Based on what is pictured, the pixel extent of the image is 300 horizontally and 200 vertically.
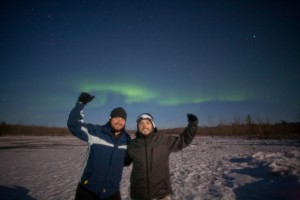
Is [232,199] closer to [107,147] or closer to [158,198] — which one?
[158,198]

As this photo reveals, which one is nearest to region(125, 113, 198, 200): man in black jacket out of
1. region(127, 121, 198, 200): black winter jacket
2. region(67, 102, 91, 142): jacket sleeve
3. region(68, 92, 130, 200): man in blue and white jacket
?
region(127, 121, 198, 200): black winter jacket

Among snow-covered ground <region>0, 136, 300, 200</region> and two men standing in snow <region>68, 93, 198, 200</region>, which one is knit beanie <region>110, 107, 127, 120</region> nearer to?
two men standing in snow <region>68, 93, 198, 200</region>

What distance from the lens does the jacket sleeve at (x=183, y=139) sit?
3.09 m

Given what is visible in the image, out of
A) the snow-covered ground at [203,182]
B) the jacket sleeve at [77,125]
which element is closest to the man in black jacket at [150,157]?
the jacket sleeve at [77,125]

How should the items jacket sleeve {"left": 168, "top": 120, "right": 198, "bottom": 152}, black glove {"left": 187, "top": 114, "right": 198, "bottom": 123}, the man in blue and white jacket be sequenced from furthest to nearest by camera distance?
1. black glove {"left": 187, "top": 114, "right": 198, "bottom": 123}
2. jacket sleeve {"left": 168, "top": 120, "right": 198, "bottom": 152}
3. the man in blue and white jacket

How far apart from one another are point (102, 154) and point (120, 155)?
246mm

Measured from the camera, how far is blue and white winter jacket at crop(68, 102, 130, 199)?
270 cm

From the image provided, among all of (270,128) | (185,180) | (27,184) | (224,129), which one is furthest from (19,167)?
(224,129)

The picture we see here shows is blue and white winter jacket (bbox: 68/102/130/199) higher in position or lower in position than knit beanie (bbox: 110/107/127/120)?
lower

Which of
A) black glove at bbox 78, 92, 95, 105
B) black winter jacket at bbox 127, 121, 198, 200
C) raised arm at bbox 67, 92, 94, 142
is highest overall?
black glove at bbox 78, 92, 95, 105

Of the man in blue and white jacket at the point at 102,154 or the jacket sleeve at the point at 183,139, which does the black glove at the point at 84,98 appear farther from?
the jacket sleeve at the point at 183,139

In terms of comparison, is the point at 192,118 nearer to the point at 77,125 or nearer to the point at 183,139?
the point at 183,139

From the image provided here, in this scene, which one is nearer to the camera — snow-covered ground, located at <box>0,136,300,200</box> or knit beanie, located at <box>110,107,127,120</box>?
knit beanie, located at <box>110,107,127,120</box>

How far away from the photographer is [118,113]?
3111 mm
